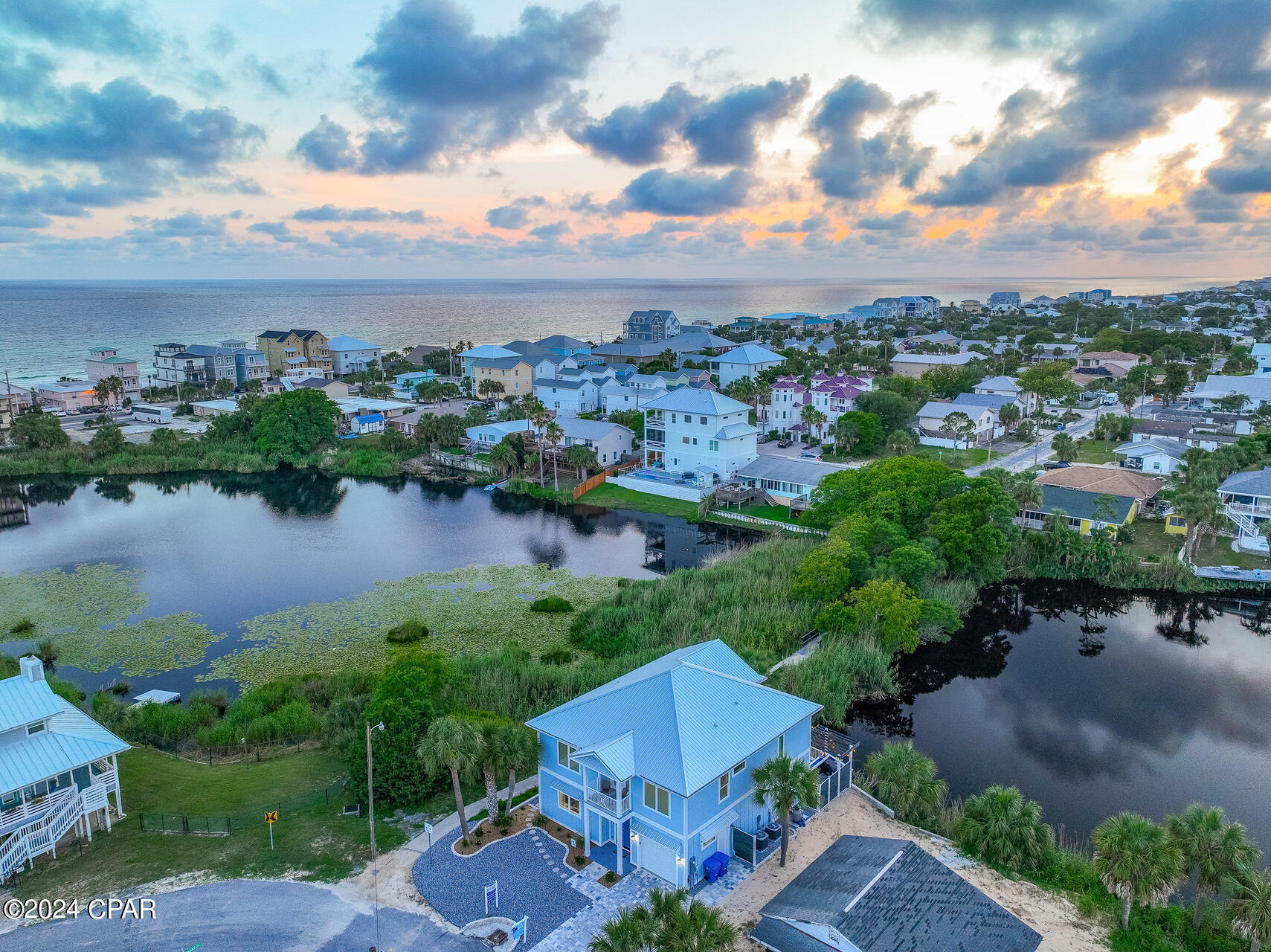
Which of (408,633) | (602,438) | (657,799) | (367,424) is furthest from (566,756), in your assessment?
(367,424)

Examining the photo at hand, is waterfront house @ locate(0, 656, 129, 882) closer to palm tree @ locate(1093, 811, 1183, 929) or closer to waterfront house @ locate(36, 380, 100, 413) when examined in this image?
palm tree @ locate(1093, 811, 1183, 929)

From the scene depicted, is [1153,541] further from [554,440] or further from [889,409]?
[554,440]

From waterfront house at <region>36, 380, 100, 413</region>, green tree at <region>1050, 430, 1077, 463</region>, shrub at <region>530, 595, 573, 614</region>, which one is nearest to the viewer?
shrub at <region>530, 595, 573, 614</region>

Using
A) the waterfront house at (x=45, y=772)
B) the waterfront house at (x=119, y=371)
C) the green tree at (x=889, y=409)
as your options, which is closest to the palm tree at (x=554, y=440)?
the green tree at (x=889, y=409)

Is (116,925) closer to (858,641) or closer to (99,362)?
(858,641)

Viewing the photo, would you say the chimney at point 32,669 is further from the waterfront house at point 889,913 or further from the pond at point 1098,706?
the pond at point 1098,706

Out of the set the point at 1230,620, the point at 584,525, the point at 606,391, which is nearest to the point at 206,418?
the point at 606,391

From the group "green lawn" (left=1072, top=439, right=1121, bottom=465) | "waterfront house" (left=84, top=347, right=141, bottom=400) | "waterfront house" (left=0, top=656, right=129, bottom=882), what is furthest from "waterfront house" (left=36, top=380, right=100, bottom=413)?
"green lawn" (left=1072, top=439, right=1121, bottom=465)
